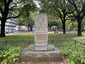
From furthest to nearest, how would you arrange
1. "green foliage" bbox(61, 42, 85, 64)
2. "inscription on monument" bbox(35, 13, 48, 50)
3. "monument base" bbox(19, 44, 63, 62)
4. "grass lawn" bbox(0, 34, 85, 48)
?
"grass lawn" bbox(0, 34, 85, 48), "inscription on monument" bbox(35, 13, 48, 50), "monument base" bbox(19, 44, 63, 62), "green foliage" bbox(61, 42, 85, 64)

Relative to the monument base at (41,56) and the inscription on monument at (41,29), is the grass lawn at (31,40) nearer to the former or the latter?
the inscription on monument at (41,29)

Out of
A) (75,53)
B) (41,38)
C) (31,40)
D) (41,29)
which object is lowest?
(31,40)

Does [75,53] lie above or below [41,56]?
above

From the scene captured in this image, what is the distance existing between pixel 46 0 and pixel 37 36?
480 inches

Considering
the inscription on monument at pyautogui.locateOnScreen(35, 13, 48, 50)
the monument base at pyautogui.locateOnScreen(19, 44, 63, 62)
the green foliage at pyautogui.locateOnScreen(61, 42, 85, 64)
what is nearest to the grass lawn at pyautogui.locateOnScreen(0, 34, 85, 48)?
the green foliage at pyautogui.locateOnScreen(61, 42, 85, 64)

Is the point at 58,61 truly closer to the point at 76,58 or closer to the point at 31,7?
the point at 76,58

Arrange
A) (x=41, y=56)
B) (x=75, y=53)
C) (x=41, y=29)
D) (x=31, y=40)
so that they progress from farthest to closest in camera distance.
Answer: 1. (x=31, y=40)
2. (x=41, y=29)
3. (x=41, y=56)
4. (x=75, y=53)

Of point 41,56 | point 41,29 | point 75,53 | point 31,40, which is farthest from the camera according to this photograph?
point 31,40

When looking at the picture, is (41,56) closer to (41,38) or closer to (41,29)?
(41,38)

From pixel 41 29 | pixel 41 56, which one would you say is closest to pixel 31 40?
pixel 41 29

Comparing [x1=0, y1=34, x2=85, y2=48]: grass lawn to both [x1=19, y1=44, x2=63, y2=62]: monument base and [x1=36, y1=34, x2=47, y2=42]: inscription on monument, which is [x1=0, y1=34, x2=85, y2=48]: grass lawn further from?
[x1=19, y1=44, x2=63, y2=62]: monument base

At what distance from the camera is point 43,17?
18.1 feet

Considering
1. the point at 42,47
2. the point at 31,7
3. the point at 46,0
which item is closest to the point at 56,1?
the point at 46,0

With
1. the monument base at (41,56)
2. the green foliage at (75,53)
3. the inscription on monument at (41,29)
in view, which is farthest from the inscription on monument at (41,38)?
the green foliage at (75,53)
